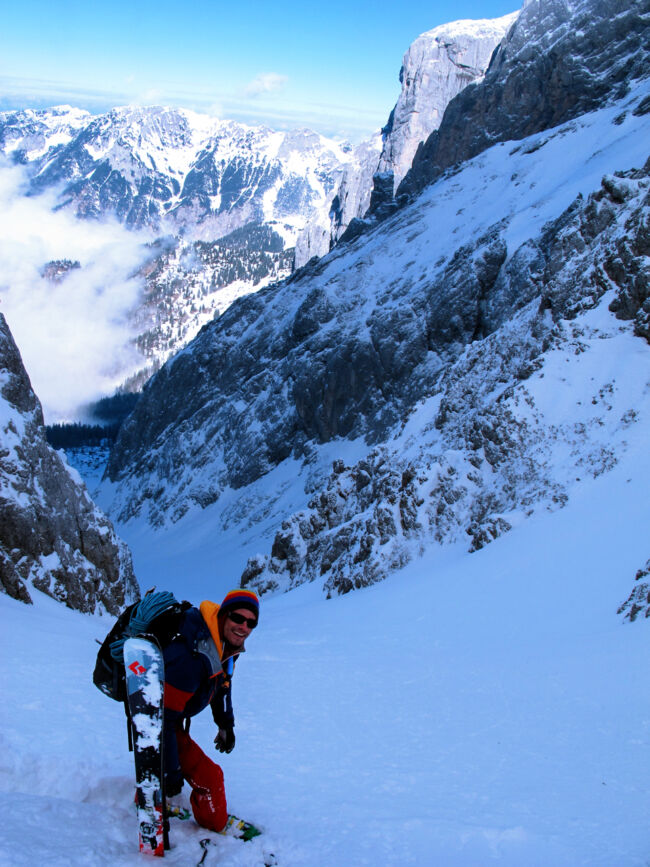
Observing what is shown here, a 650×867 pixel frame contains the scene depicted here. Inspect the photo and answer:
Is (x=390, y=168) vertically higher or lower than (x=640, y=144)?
higher

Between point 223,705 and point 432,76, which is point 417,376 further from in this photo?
point 432,76

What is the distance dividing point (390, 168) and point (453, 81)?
19445 millimetres

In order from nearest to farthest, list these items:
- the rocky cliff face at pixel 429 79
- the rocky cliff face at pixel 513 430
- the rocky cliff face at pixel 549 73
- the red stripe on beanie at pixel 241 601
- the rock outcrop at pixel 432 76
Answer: the red stripe on beanie at pixel 241 601 < the rocky cliff face at pixel 513 430 < the rocky cliff face at pixel 549 73 < the rocky cliff face at pixel 429 79 < the rock outcrop at pixel 432 76

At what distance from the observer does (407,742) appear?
23.4 feet

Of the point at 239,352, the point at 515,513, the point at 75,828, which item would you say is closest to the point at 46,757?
the point at 75,828

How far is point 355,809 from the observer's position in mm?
5199

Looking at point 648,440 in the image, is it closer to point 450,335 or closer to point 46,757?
point 46,757

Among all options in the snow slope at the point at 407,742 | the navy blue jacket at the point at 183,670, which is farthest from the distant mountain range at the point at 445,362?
the navy blue jacket at the point at 183,670

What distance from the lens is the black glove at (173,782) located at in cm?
436

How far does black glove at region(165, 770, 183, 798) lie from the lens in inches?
172

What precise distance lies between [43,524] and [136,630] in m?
21.7

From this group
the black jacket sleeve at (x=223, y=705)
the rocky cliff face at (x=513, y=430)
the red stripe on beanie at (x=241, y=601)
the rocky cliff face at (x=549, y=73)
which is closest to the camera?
the red stripe on beanie at (x=241, y=601)

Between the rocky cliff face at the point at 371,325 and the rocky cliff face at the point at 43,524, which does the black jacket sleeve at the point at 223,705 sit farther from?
the rocky cliff face at the point at 371,325

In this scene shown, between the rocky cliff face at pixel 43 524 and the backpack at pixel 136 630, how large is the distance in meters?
18.1
